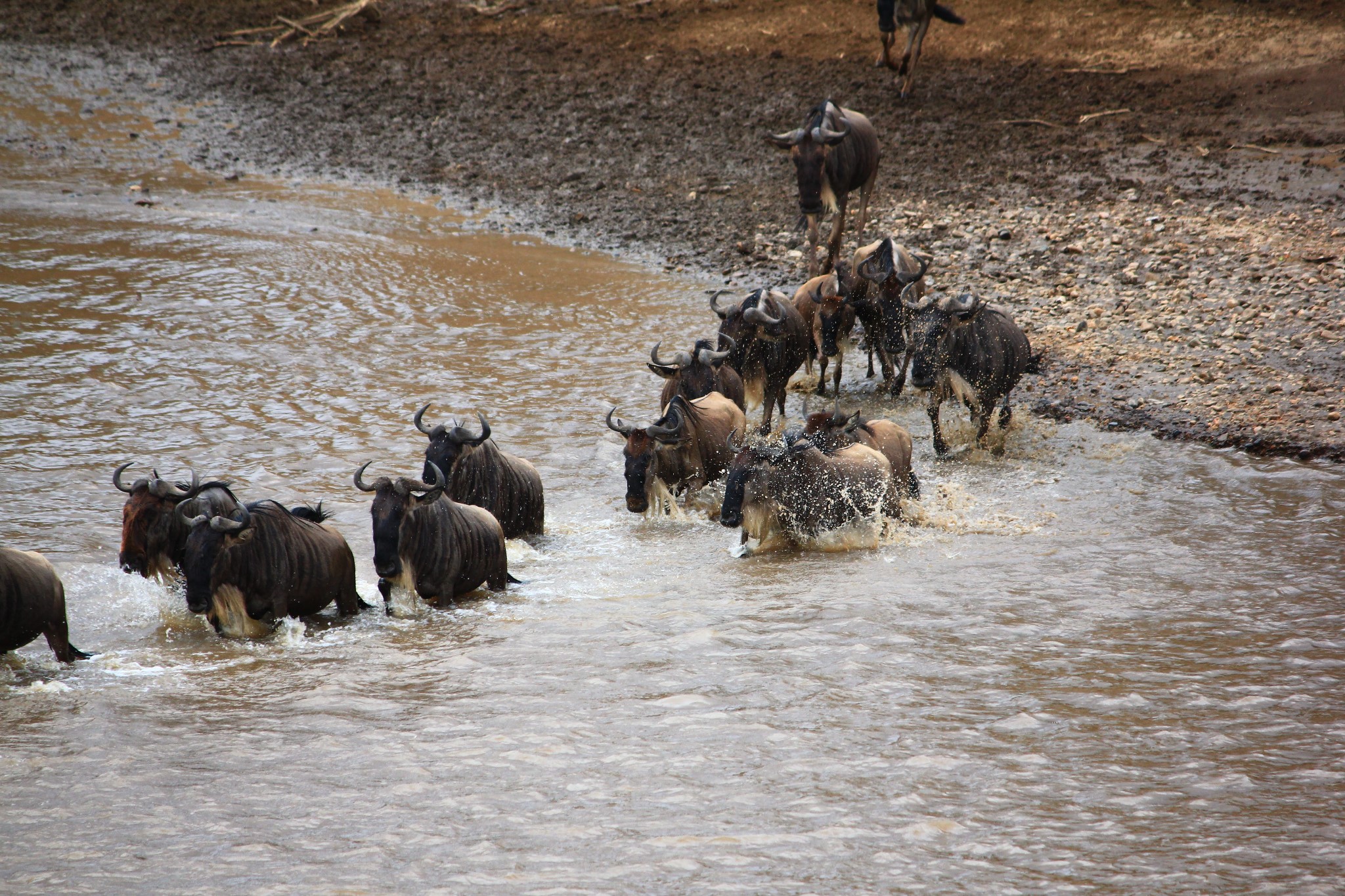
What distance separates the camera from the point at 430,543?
6551 millimetres

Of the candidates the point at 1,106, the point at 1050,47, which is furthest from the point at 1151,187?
the point at 1,106

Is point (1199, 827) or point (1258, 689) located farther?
point (1258, 689)

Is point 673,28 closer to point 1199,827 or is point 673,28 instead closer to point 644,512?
point 644,512

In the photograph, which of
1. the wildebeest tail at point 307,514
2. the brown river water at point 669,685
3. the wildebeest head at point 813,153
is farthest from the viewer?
the wildebeest head at point 813,153

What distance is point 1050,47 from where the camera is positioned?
18.6 m

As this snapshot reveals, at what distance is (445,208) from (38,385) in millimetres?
7203

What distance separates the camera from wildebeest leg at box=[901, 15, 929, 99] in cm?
1762

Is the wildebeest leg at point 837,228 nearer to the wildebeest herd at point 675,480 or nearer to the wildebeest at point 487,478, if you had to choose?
the wildebeest herd at point 675,480

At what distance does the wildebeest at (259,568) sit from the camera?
239 inches

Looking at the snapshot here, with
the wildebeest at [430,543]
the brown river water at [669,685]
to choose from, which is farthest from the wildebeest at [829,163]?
the wildebeest at [430,543]

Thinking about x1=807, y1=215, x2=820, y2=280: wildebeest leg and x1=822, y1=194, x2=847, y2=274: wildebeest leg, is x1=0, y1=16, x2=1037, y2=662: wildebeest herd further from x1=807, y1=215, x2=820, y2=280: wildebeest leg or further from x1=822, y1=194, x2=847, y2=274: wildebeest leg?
x1=822, y1=194, x2=847, y2=274: wildebeest leg

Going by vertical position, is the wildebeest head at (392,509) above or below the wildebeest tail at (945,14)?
below

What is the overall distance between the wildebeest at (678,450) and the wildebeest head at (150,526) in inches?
108

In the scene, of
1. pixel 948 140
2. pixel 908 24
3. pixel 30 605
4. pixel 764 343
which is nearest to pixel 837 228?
pixel 764 343
